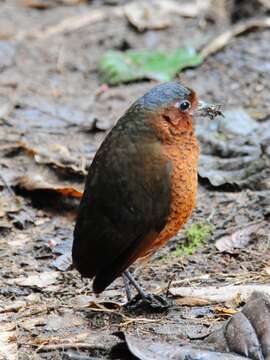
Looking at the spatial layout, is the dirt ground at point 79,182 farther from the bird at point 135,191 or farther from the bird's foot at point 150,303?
the bird at point 135,191

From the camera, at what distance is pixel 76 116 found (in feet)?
24.5

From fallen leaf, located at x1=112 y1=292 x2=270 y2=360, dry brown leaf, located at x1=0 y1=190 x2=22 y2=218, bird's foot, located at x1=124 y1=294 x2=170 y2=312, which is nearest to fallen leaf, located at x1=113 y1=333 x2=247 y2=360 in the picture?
fallen leaf, located at x1=112 y1=292 x2=270 y2=360

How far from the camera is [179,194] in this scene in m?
4.36

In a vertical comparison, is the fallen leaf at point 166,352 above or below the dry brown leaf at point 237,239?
above

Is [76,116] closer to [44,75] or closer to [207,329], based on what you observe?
[44,75]

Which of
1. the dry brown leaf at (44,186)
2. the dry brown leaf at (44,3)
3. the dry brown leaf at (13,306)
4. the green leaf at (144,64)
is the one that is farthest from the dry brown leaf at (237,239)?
the dry brown leaf at (44,3)

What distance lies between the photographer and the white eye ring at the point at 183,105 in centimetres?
453

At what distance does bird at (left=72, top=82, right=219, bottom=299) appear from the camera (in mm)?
4289

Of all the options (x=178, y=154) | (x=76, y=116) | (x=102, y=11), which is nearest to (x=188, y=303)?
(x=178, y=154)

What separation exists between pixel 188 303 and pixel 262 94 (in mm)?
3537

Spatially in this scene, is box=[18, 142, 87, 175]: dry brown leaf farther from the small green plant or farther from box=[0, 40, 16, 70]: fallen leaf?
box=[0, 40, 16, 70]: fallen leaf

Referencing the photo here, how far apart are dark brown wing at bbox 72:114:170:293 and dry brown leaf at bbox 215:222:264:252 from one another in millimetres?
1003

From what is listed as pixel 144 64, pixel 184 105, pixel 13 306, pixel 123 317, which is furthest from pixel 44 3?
pixel 123 317

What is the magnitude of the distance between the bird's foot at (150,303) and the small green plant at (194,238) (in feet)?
2.53
